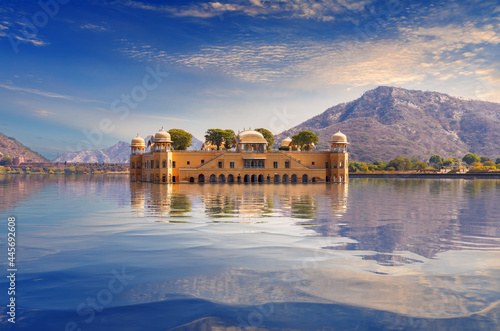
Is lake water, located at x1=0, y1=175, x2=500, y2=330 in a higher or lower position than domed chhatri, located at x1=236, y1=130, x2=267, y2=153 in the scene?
lower

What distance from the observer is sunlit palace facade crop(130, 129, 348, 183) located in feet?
246

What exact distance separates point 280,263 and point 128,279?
12.9 ft

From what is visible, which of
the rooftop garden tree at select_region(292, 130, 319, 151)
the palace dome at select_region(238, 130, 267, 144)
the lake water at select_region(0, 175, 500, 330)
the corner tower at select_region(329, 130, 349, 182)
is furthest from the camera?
the rooftop garden tree at select_region(292, 130, 319, 151)

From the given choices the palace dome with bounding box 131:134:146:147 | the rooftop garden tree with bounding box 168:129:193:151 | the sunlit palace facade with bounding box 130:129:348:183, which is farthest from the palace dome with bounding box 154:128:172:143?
the rooftop garden tree with bounding box 168:129:193:151

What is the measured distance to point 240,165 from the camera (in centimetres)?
7612

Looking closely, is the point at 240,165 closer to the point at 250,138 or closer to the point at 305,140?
the point at 250,138

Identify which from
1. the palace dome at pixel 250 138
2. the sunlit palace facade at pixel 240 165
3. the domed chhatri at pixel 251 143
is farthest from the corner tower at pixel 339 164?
the palace dome at pixel 250 138

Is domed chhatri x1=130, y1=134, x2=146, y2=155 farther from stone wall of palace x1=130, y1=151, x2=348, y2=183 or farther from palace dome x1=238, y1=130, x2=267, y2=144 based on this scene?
palace dome x1=238, y1=130, x2=267, y2=144

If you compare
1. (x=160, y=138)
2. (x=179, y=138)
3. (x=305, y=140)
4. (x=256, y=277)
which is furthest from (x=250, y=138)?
(x=256, y=277)

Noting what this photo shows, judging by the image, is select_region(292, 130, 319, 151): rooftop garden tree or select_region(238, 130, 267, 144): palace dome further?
select_region(292, 130, 319, 151): rooftop garden tree

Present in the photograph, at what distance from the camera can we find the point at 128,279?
8992mm

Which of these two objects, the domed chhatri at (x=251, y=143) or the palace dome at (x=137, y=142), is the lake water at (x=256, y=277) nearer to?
the domed chhatri at (x=251, y=143)

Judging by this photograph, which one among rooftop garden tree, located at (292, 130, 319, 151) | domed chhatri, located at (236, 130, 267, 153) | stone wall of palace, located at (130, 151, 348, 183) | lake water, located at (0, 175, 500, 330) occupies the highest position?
rooftop garden tree, located at (292, 130, 319, 151)

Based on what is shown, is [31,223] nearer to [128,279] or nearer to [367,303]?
[128,279]
